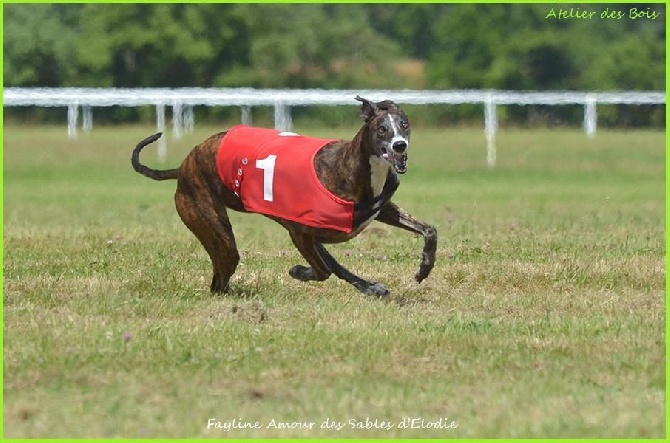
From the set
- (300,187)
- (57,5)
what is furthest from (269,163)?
(57,5)

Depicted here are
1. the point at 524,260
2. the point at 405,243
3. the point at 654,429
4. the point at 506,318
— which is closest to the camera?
the point at 654,429

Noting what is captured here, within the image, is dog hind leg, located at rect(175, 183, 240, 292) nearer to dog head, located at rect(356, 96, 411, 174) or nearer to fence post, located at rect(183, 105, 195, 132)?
dog head, located at rect(356, 96, 411, 174)

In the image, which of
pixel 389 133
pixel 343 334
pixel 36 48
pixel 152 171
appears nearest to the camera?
pixel 343 334

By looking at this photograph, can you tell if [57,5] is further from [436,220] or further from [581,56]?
Result: [436,220]

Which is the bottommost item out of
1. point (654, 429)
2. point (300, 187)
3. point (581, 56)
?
point (654, 429)

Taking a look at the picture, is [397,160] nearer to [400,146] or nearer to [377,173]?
[400,146]

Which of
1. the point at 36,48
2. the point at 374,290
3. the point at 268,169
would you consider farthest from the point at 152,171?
the point at 36,48

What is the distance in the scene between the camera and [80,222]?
15.8 meters

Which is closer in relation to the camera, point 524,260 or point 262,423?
point 262,423

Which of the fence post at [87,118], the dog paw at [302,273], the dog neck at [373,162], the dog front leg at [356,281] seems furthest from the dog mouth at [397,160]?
the fence post at [87,118]

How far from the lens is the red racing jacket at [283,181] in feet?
30.0

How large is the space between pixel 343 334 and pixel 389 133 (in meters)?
1.36

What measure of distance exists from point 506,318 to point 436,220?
6817mm

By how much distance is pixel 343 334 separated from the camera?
8281mm
